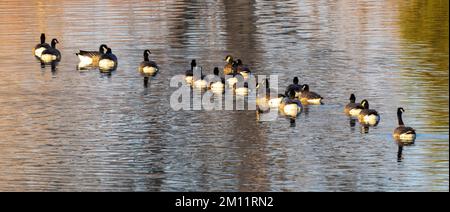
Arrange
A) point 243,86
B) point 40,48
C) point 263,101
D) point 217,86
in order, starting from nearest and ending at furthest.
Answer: point 263,101
point 243,86
point 217,86
point 40,48

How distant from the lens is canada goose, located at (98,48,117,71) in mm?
43906

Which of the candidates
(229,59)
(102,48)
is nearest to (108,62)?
(102,48)

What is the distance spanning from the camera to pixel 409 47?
4766 centimetres

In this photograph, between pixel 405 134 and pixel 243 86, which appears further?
pixel 243 86

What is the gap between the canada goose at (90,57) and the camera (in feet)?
147

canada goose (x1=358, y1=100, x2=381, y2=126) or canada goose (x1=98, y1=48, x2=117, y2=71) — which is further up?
canada goose (x1=98, y1=48, x2=117, y2=71)

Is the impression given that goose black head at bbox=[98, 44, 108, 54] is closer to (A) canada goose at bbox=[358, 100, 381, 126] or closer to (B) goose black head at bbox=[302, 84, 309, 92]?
(B) goose black head at bbox=[302, 84, 309, 92]

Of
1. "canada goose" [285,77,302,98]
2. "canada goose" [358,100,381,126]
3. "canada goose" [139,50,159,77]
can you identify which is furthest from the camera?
"canada goose" [139,50,159,77]

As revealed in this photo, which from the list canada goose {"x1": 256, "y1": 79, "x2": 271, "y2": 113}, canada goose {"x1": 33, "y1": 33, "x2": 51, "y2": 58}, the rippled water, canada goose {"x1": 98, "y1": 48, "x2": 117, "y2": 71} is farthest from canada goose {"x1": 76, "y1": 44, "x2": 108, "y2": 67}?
canada goose {"x1": 256, "y1": 79, "x2": 271, "y2": 113}

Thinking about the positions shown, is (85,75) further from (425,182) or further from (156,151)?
(425,182)

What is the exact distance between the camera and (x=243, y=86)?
127 ft

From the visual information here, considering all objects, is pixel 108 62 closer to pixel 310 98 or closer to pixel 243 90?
pixel 243 90

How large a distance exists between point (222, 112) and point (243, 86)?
3.56 meters

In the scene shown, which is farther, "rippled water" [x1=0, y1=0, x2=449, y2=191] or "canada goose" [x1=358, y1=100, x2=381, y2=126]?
"canada goose" [x1=358, y1=100, x2=381, y2=126]
